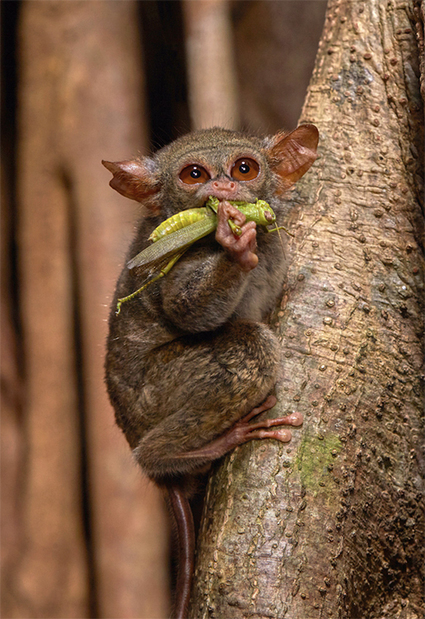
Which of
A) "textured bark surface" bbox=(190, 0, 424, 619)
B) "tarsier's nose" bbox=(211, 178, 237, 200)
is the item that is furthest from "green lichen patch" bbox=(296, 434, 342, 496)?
"tarsier's nose" bbox=(211, 178, 237, 200)

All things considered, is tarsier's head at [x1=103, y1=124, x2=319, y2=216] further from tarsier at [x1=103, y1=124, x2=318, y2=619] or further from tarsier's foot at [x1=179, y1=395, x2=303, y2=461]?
tarsier's foot at [x1=179, y1=395, x2=303, y2=461]

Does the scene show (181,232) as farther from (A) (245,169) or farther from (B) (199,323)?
(A) (245,169)

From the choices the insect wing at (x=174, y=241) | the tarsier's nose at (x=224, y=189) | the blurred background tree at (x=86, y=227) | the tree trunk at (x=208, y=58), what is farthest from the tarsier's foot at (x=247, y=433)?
the tree trunk at (x=208, y=58)

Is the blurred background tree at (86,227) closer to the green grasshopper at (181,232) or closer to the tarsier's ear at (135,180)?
the tarsier's ear at (135,180)

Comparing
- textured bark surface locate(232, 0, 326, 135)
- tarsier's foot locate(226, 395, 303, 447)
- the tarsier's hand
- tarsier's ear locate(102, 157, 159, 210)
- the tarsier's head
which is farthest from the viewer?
textured bark surface locate(232, 0, 326, 135)

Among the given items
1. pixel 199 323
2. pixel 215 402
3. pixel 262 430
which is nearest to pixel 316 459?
pixel 262 430

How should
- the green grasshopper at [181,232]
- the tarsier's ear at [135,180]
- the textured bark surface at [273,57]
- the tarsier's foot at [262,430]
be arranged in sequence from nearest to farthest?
the green grasshopper at [181,232]
the tarsier's foot at [262,430]
the tarsier's ear at [135,180]
the textured bark surface at [273,57]

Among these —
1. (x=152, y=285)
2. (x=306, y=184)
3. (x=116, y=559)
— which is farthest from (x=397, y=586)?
(x=116, y=559)
